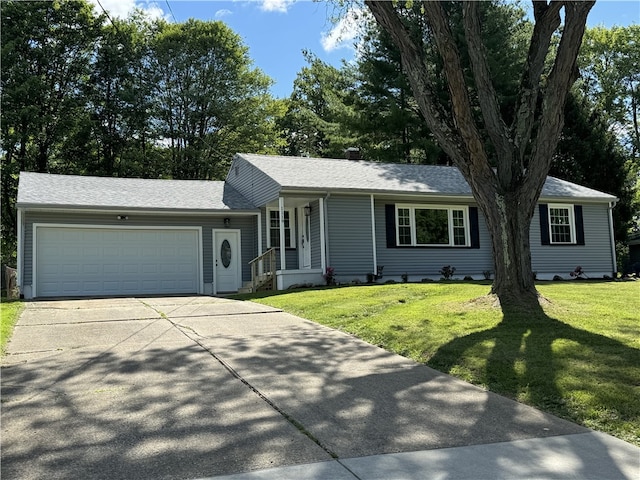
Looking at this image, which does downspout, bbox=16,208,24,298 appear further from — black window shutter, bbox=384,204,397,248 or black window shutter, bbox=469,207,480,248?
black window shutter, bbox=469,207,480,248

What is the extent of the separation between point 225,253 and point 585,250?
475 inches

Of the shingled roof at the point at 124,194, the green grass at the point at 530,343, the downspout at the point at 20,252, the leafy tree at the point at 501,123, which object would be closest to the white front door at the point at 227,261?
the shingled roof at the point at 124,194

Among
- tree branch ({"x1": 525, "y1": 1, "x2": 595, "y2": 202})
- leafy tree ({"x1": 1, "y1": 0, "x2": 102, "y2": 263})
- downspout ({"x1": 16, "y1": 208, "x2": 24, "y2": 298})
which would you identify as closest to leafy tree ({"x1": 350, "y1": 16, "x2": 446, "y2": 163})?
leafy tree ({"x1": 1, "y1": 0, "x2": 102, "y2": 263})

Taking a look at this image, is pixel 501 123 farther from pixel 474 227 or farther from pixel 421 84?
pixel 474 227

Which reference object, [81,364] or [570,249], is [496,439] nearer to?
[81,364]

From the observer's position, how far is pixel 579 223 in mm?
18422

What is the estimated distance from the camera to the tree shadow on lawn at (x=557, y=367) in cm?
450

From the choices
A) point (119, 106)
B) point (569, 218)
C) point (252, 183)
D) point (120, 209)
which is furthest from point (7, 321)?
point (119, 106)

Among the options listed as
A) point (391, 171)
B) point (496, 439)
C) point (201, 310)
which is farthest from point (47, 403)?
point (391, 171)

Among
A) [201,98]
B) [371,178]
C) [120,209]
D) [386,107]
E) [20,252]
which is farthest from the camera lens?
[201,98]

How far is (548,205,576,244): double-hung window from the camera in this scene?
715 inches

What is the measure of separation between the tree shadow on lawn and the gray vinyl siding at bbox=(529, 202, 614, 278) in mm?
10898

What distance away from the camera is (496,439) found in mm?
3855

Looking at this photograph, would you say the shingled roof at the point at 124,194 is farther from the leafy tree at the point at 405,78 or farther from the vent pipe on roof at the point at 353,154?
the leafy tree at the point at 405,78
